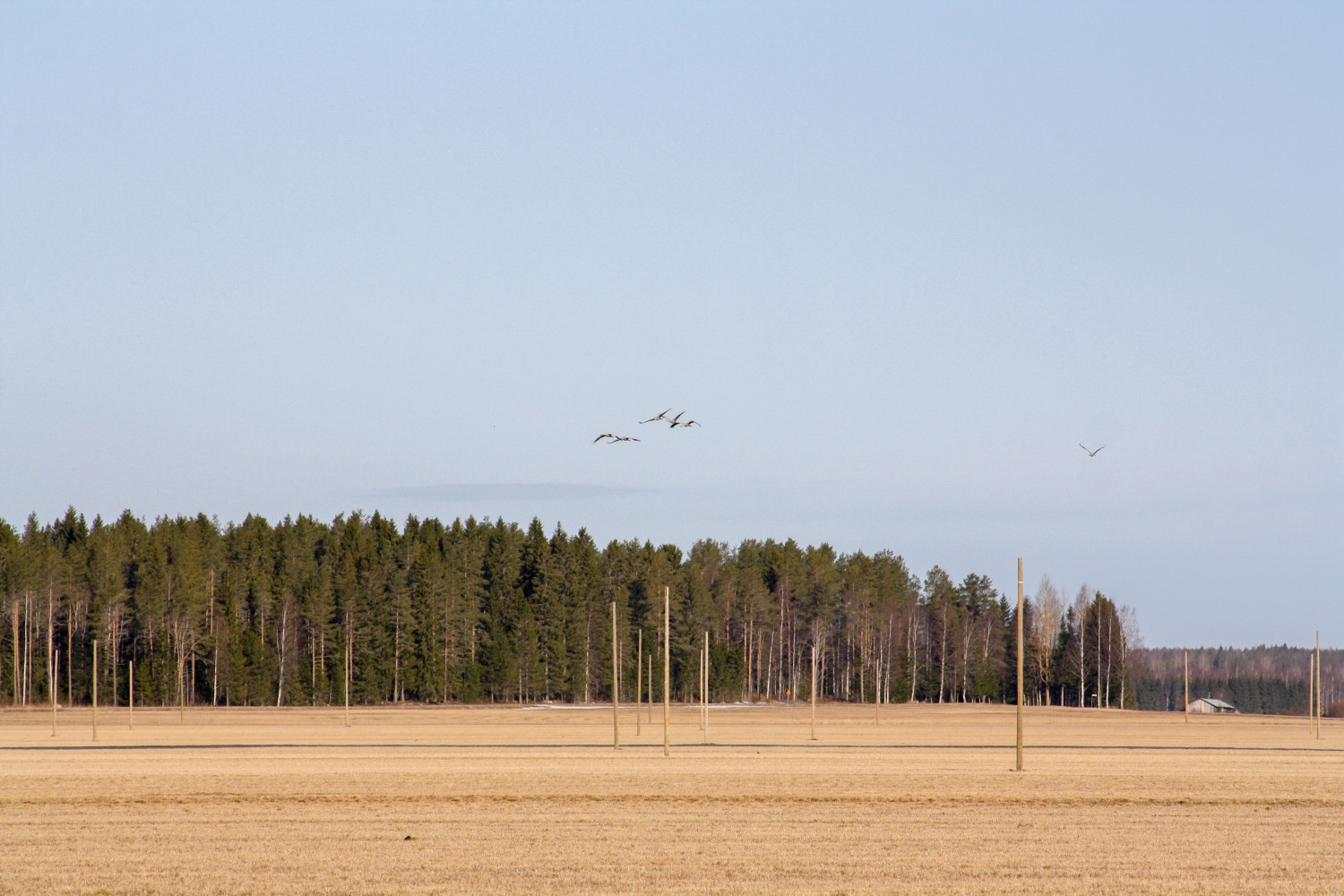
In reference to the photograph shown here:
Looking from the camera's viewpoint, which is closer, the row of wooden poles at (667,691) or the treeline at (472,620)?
the row of wooden poles at (667,691)

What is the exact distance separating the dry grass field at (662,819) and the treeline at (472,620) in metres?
58.6

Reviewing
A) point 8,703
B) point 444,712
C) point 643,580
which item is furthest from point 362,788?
point 643,580

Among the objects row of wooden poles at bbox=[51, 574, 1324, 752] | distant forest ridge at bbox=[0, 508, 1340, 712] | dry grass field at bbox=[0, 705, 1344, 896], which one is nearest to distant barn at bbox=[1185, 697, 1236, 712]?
distant forest ridge at bbox=[0, 508, 1340, 712]

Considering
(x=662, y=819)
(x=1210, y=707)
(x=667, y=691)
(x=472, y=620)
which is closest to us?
(x=662, y=819)

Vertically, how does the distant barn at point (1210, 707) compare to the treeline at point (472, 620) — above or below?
below

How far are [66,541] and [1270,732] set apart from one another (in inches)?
4000

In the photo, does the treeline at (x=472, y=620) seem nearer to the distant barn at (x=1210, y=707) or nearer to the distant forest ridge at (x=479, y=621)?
the distant forest ridge at (x=479, y=621)

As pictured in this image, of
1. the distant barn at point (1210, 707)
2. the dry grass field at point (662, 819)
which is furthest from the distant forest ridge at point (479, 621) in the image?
the dry grass field at point (662, 819)

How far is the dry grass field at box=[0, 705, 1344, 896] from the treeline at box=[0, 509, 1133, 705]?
58.6 meters

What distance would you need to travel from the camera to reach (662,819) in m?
26.4

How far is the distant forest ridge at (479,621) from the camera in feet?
364

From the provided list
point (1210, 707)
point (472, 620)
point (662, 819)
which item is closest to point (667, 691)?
point (662, 819)

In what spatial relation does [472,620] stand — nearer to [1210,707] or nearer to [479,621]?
[479,621]

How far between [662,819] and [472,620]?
101253 mm
